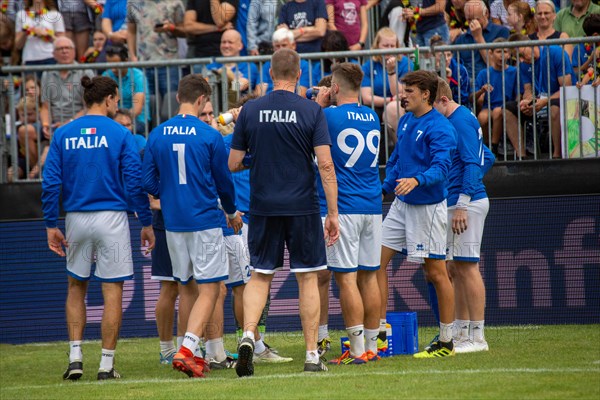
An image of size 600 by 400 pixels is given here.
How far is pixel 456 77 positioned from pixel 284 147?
14.4 feet

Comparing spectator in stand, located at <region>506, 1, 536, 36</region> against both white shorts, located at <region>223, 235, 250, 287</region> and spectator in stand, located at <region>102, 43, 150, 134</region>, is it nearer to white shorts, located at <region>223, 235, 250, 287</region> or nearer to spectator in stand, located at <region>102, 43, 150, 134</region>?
spectator in stand, located at <region>102, 43, 150, 134</region>

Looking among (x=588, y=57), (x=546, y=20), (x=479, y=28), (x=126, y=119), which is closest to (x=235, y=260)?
(x=126, y=119)

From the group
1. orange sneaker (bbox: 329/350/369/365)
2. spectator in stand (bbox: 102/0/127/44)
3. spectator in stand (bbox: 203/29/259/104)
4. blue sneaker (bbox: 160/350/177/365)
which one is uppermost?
spectator in stand (bbox: 102/0/127/44)

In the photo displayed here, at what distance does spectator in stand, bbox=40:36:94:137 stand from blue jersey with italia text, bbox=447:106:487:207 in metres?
5.01

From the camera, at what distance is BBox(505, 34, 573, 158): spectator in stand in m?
11.5

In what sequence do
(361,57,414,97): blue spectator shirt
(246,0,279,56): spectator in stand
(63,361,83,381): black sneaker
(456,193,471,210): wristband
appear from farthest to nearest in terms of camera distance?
(246,0,279,56): spectator in stand, (361,57,414,97): blue spectator shirt, (456,193,471,210): wristband, (63,361,83,381): black sneaker

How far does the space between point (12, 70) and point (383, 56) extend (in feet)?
13.7

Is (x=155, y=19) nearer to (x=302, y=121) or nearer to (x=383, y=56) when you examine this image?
(x=383, y=56)

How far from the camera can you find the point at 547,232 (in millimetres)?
11445

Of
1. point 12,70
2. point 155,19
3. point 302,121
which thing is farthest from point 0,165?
point 302,121

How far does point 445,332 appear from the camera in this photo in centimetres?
899

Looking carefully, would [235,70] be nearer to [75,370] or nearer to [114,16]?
[114,16]

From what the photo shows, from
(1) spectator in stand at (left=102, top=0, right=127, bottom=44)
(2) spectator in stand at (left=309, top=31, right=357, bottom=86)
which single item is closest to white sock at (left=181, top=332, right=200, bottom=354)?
(2) spectator in stand at (left=309, top=31, right=357, bottom=86)

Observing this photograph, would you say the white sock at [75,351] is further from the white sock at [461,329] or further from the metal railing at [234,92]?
the metal railing at [234,92]
